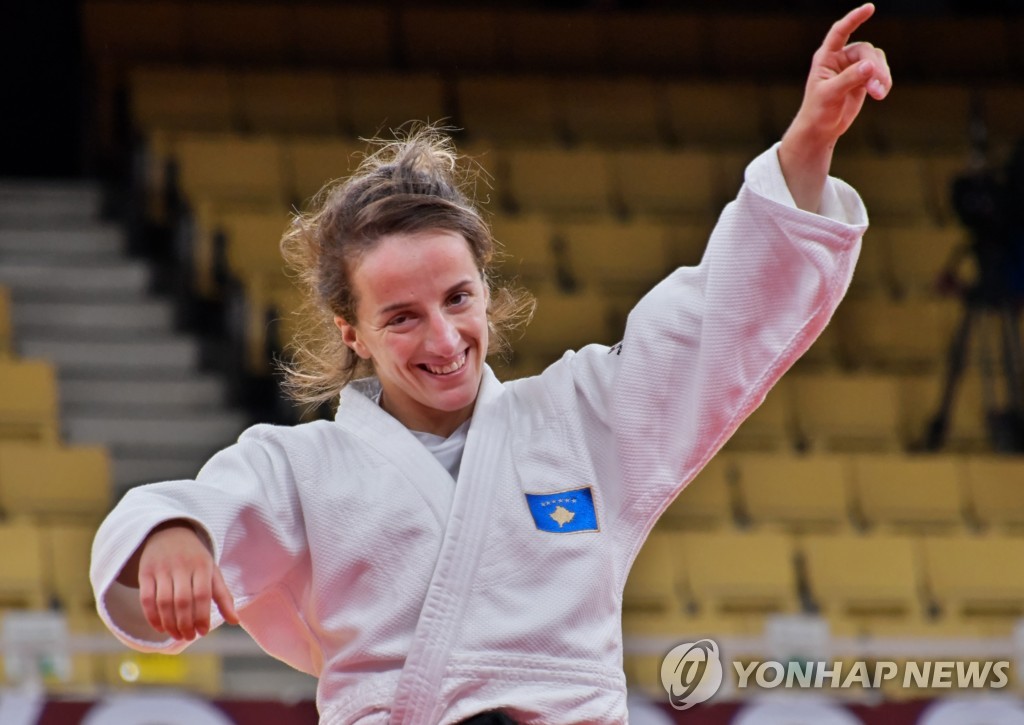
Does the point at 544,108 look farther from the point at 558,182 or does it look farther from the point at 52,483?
the point at 52,483

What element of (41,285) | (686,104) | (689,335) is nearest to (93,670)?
(41,285)

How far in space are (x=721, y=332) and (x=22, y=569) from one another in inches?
146

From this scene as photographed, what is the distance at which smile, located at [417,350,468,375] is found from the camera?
6.20ft

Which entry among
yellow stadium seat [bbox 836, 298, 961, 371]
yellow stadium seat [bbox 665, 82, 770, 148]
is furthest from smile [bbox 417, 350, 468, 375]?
yellow stadium seat [bbox 665, 82, 770, 148]

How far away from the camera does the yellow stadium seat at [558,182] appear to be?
7543mm

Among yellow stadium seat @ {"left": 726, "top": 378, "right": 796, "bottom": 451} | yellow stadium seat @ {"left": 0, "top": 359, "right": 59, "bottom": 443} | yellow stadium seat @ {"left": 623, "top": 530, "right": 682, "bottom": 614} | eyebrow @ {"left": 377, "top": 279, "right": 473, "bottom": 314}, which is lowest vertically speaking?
yellow stadium seat @ {"left": 623, "top": 530, "right": 682, "bottom": 614}

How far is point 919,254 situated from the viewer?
7.60m

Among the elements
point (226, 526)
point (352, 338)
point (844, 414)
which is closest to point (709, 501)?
point (844, 414)

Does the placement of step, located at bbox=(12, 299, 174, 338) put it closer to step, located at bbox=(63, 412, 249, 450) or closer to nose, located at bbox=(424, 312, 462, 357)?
step, located at bbox=(63, 412, 249, 450)

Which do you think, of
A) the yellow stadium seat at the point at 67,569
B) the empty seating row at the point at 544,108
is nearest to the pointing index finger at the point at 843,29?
the yellow stadium seat at the point at 67,569

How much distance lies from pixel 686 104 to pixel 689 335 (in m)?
6.70

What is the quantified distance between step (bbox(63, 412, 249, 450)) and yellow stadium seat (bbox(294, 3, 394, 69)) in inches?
97.3

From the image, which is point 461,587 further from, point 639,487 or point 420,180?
point 420,180

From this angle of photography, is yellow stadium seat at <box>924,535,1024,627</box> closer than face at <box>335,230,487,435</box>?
No
